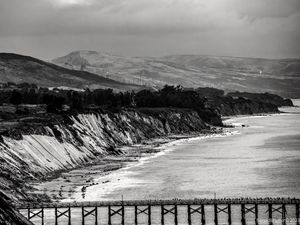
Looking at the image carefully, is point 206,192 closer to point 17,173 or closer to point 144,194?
point 144,194

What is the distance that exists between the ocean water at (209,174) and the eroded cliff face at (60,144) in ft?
Answer: 31.3

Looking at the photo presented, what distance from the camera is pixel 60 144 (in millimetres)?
120062

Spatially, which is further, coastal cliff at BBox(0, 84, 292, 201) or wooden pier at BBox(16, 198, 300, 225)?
coastal cliff at BBox(0, 84, 292, 201)

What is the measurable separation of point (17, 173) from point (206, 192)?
26087 mm

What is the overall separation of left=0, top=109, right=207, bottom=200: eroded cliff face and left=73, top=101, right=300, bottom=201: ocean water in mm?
9545

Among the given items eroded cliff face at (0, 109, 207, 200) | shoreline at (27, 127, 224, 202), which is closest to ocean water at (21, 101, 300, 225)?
shoreline at (27, 127, 224, 202)

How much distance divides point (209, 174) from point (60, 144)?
89.9 feet

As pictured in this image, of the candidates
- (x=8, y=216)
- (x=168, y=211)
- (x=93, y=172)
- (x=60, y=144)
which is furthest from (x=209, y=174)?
(x=8, y=216)

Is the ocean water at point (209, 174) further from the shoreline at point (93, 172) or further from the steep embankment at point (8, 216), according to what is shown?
→ the steep embankment at point (8, 216)

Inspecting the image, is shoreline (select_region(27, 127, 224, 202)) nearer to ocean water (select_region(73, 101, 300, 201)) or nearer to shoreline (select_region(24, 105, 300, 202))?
shoreline (select_region(24, 105, 300, 202))

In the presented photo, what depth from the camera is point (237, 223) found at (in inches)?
2753

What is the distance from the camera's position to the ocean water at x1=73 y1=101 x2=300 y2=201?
8912 centimetres

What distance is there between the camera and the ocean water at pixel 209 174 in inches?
3509

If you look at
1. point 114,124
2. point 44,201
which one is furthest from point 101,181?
point 114,124
